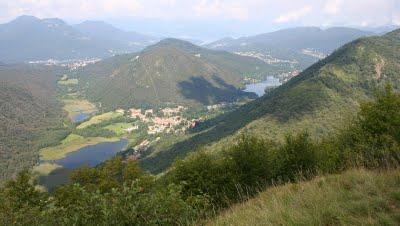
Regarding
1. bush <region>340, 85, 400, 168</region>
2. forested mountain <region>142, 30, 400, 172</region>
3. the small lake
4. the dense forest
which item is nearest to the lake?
the small lake

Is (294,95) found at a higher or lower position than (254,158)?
lower

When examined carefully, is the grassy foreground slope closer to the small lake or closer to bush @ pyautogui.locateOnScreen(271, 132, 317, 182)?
bush @ pyautogui.locateOnScreen(271, 132, 317, 182)

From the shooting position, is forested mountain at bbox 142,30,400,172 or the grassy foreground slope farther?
forested mountain at bbox 142,30,400,172

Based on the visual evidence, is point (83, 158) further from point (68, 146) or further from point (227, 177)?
point (227, 177)

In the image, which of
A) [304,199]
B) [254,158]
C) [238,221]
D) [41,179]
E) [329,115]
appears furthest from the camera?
[41,179]

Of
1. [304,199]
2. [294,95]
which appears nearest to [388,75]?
[294,95]

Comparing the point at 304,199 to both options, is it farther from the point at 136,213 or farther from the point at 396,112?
the point at 396,112

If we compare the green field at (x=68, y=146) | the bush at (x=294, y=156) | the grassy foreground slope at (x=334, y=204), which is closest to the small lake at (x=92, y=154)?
the green field at (x=68, y=146)
